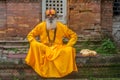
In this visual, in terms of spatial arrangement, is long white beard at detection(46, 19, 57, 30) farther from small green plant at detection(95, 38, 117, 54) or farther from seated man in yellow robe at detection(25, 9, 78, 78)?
small green plant at detection(95, 38, 117, 54)

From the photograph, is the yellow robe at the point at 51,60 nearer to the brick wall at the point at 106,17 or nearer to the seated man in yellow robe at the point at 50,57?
the seated man in yellow robe at the point at 50,57

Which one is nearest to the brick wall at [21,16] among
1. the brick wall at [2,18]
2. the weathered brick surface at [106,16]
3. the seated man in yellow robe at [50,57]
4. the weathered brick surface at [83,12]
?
the brick wall at [2,18]

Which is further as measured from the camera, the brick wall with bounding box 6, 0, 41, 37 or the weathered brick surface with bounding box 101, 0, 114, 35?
the weathered brick surface with bounding box 101, 0, 114, 35

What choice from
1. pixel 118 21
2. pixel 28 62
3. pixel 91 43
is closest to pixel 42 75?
pixel 28 62

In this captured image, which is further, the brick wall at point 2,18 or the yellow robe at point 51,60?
the brick wall at point 2,18

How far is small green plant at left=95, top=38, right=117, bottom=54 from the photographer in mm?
12390

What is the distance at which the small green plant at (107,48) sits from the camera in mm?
12390

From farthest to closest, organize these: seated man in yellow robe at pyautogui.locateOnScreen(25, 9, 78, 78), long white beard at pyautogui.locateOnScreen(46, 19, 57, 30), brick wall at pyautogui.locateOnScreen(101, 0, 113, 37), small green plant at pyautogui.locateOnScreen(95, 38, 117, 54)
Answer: brick wall at pyautogui.locateOnScreen(101, 0, 113, 37) → small green plant at pyautogui.locateOnScreen(95, 38, 117, 54) → long white beard at pyautogui.locateOnScreen(46, 19, 57, 30) → seated man in yellow robe at pyautogui.locateOnScreen(25, 9, 78, 78)

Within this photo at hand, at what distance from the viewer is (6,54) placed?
39.0 feet

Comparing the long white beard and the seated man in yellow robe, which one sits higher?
the long white beard

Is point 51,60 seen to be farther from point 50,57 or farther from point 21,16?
point 21,16

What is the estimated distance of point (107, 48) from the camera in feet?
41.0

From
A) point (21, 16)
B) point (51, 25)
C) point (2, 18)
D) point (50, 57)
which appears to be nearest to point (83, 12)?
point (21, 16)

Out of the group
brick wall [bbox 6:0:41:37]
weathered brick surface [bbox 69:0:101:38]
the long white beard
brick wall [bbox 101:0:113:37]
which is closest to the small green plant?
brick wall [bbox 101:0:113:37]
